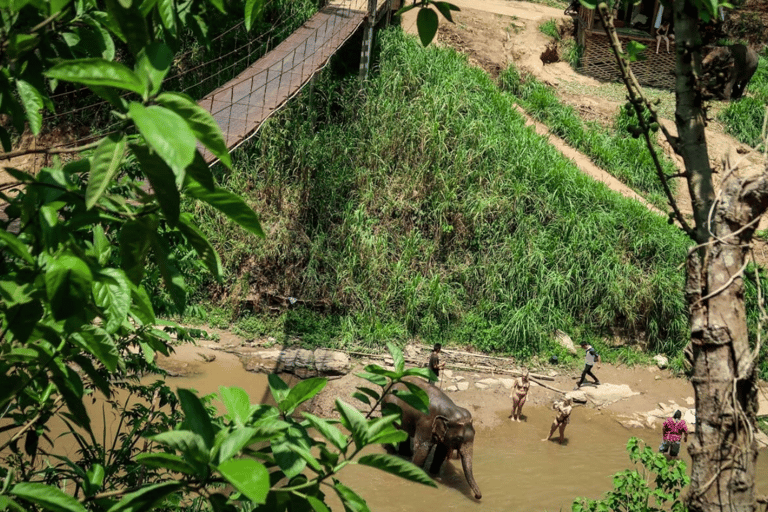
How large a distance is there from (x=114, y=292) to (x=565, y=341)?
925cm

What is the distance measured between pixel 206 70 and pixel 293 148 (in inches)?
121

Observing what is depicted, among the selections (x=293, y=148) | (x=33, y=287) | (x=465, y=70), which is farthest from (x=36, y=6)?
(x=465, y=70)

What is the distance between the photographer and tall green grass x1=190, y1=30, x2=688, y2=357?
10.2 metres

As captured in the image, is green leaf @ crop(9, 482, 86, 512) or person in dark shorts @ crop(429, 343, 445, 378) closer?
green leaf @ crop(9, 482, 86, 512)

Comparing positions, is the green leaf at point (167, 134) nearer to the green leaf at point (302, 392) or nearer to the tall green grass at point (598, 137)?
the green leaf at point (302, 392)

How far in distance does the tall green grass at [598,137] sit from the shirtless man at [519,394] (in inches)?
167

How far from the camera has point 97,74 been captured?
41.4 inches

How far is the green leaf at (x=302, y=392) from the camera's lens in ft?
4.88

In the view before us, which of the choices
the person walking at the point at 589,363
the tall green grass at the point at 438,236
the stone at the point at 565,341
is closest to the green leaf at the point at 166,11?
the tall green grass at the point at 438,236

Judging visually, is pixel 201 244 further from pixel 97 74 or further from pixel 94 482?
pixel 94 482

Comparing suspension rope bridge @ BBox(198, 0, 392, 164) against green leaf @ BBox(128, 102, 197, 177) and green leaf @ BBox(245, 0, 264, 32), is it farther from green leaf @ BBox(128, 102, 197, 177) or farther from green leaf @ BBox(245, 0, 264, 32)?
green leaf @ BBox(128, 102, 197, 177)

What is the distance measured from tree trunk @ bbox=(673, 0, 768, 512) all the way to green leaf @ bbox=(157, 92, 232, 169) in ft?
4.49

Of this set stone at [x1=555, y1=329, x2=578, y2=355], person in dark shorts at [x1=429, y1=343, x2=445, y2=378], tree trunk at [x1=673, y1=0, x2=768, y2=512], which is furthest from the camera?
stone at [x1=555, y1=329, x2=578, y2=355]

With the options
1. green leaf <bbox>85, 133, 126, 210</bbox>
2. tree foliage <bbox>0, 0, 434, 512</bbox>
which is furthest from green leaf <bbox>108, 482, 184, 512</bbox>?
green leaf <bbox>85, 133, 126, 210</bbox>
